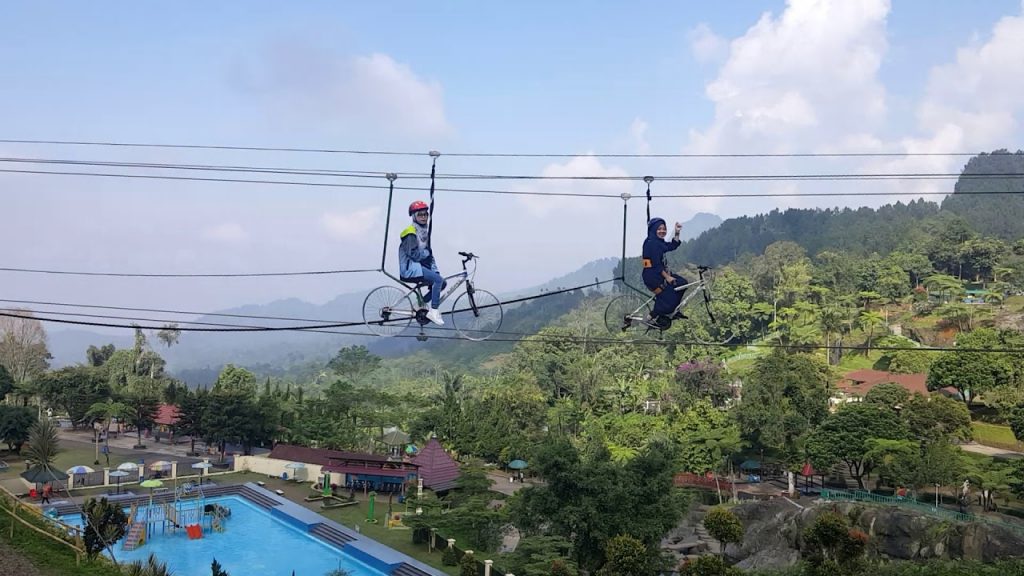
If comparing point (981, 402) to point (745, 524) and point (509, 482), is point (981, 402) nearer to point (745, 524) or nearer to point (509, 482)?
point (745, 524)

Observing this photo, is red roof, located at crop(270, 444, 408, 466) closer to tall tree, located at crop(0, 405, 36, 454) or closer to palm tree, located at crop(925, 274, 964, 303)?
tall tree, located at crop(0, 405, 36, 454)

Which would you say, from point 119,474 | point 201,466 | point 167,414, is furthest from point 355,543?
point 167,414

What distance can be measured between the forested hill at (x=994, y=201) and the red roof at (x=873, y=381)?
70.5m

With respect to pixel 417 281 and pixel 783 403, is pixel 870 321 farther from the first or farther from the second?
pixel 417 281

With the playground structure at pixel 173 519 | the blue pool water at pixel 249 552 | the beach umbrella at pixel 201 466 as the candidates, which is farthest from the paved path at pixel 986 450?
the beach umbrella at pixel 201 466

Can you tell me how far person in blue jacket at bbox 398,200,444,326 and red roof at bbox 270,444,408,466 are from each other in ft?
72.3

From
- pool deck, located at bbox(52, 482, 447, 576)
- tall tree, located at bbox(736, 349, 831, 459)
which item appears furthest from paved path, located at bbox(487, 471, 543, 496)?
tall tree, located at bbox(736, 349, 831, 459)

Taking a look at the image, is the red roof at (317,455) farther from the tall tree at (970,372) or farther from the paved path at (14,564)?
the tall tree at (970,372)

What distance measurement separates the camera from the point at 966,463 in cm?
2759

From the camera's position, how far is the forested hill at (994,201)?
126 m

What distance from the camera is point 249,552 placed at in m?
25.3

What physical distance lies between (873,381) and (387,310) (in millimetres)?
49124

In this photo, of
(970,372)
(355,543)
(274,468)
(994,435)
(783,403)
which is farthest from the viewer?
(970,372)

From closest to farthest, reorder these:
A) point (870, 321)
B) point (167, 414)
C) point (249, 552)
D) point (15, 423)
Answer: point (249, 552)
point (15, 423)
point (167, 414)
point (870, 321)
